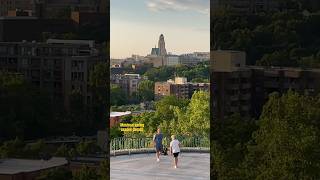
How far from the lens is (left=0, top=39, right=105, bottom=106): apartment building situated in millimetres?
11156

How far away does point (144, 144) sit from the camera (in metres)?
14.2

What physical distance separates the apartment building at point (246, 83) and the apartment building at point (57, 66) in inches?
86.5

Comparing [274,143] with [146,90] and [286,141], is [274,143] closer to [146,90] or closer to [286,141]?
[286,141]

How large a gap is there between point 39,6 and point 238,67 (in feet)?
11.6

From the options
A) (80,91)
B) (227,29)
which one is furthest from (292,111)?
(80,91)

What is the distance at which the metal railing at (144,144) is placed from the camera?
13648mm

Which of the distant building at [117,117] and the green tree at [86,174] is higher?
the distant building at [117,117]

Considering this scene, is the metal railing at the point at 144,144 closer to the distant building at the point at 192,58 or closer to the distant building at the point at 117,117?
the distant building at the point at 117,117

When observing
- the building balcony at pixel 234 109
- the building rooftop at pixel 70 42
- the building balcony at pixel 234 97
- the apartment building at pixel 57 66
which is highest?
the building rooftop at pixel 70 42

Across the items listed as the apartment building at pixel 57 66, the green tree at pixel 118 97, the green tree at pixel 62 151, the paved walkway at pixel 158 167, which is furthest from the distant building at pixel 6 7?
the green tree at pixel 118 97

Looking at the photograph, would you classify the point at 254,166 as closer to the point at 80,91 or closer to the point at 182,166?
the point at 182,166

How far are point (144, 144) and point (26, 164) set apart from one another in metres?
3.62

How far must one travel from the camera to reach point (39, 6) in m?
11.3

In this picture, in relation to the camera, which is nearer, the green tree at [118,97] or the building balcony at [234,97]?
the building balcony at [234,97]
